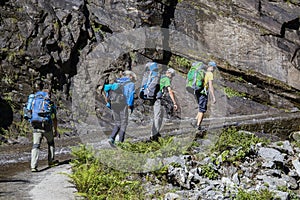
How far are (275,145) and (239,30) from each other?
14.7 meters

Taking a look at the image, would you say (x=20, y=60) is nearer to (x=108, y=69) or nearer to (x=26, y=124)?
(x=26, y=124)

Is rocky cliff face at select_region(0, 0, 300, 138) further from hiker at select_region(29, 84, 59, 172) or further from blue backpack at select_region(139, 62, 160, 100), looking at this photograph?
hiker at select_region(29, 84, 59, 172)

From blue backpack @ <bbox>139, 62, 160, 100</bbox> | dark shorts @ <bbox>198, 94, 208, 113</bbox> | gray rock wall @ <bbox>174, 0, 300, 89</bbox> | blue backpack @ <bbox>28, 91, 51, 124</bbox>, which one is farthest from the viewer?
gray rock wall @ <bbox>174, 0, 300, 89</bbox>

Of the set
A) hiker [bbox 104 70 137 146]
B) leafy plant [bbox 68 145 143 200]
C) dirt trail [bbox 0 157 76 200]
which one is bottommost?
dirt trail [bbox 0 157 76 200]

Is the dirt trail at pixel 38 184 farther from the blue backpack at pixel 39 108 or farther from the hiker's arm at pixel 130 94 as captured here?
the hiker's arm at pixel 130 94

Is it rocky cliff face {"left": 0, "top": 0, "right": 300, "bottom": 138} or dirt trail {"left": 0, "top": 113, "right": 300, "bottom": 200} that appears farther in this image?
rocky cliff face {"left": 0, "top": 0, "right": 300, "bottom": 138}

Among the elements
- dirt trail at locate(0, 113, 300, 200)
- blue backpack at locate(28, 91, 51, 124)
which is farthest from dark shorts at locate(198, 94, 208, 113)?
blue backpack at locate(28, 91, 51, 124)

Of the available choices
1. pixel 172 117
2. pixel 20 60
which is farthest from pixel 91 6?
pixel 172 117

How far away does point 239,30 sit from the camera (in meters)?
24.5

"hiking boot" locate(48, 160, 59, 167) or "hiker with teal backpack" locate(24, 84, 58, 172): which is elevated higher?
"hiker with teal backpack" locate(24, 84, 58, 172)

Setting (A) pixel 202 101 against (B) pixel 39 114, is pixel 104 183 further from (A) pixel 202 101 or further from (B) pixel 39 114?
(A) pixel 202 101

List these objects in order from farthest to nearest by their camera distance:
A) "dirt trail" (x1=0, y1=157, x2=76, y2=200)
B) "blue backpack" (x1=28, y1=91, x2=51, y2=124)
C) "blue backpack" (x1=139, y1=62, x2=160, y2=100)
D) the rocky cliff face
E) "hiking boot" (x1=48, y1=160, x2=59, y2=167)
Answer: the rocky cliff face, "blue backpack" (x1=139, y1=62, x2=160, y2=100), "hiking boot" (x1=48, y1=160, x2=59, y2=167), "blue backpack" (x1=28, y1=91, x2=51, y2=124), "dirt trail" (x1=0, y1=157, x2=76, y2=200)

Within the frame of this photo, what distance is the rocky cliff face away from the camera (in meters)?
18.7

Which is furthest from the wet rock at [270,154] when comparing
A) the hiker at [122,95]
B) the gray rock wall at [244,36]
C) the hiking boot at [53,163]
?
the gray rock wall at [244,36]
